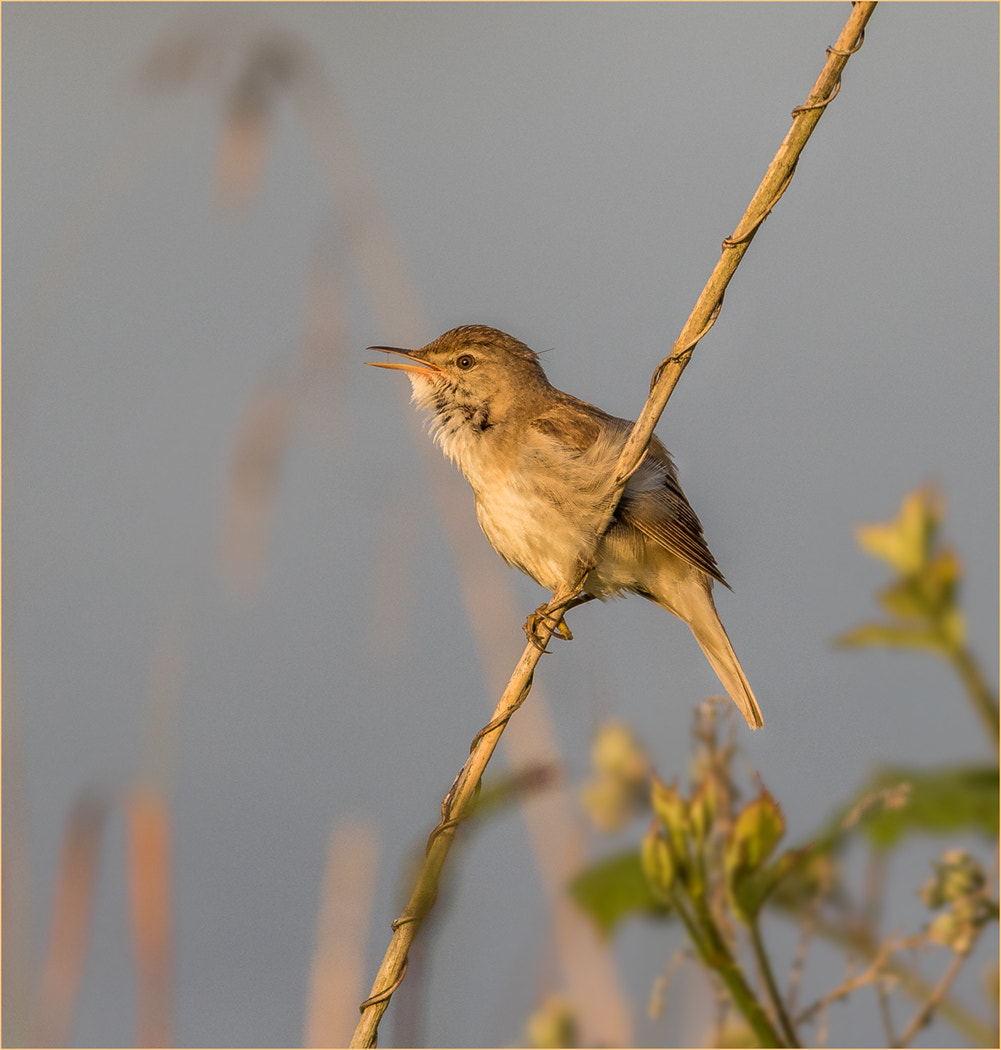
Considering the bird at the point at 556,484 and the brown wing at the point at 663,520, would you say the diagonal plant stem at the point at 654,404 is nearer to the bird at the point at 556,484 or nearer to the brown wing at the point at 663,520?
the bird at the point at 556,484

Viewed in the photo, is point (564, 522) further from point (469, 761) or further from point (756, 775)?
point (756, 775)

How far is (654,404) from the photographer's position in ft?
8.07

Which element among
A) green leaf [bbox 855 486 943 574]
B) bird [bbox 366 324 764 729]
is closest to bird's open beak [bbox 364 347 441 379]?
bird [bbox 366 324 764 729]

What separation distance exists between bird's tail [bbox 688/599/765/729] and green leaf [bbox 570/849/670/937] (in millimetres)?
1189

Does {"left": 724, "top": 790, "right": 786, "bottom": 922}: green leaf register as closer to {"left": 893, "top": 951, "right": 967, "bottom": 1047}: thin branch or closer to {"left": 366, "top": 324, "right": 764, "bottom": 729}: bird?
{"left": 893, "top": 951, "right": 967, "bottom": 1047}: thin branch

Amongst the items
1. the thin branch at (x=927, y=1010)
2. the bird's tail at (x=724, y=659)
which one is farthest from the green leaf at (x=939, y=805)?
the bird's tail at (x=724, y=659)

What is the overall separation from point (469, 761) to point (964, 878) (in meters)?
0.92

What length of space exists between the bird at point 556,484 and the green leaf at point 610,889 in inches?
31.9

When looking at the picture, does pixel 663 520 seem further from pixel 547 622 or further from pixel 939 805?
pixel 939 805

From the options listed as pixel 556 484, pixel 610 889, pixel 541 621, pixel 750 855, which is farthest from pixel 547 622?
pixel 750 855

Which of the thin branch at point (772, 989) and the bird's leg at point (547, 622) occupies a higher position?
the bird's leg at point (547, 622)

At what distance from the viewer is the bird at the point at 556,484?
3.47 m

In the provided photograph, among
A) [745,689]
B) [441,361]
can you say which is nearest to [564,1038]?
[745,689]

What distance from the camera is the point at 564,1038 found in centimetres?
244
